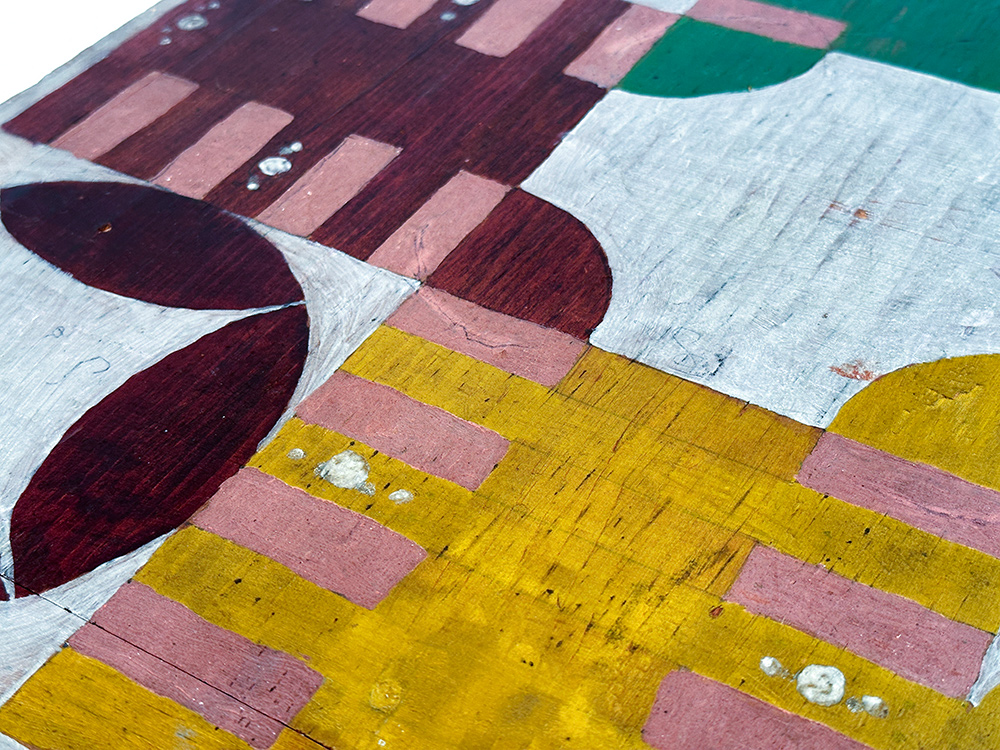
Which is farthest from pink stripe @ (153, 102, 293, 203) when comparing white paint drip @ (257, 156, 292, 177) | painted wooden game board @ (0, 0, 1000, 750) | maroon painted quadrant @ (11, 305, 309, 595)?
maroon painted quadrant @ (11, 305, 309, 595)

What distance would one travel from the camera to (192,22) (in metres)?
12.4

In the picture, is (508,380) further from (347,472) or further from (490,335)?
(347,472)

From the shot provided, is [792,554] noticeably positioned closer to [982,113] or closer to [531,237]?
A: [531,237]

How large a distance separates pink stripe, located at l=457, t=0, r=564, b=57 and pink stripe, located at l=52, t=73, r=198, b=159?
312 centimetres

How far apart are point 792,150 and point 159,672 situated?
7.35 m

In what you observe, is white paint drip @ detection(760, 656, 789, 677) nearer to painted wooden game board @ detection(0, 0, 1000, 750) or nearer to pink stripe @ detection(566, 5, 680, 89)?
painted wooden game board @ detection(0, 0, 1000, 750)

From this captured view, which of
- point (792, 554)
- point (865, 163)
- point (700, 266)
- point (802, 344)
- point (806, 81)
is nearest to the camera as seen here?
point (792, 554)

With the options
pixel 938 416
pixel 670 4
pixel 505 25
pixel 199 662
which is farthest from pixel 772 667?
pixel 670 4

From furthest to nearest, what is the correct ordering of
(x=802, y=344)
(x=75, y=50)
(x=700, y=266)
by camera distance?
(x=75, y=50)
(x=700, y=266)
(x=802, y=344)

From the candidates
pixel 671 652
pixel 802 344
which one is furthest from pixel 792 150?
pixel 671 652

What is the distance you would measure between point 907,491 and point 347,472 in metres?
A: 4.09

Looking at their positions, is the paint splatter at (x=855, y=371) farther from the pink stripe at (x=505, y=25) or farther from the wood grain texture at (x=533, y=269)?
the pink stripe at (x=505, y=25)

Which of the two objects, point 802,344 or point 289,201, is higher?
point 289,201

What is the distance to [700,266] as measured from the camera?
931 cm
